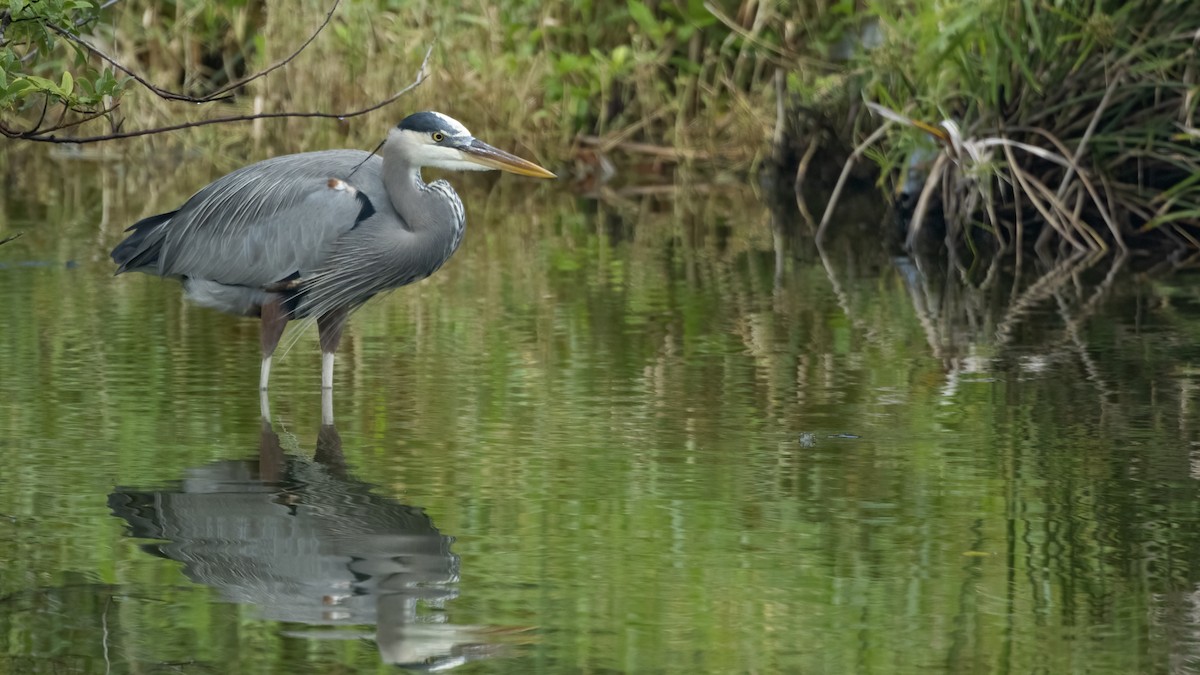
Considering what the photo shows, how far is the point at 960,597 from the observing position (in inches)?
188

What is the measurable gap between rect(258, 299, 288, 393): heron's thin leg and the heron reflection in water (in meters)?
0.94

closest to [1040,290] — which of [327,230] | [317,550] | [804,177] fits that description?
[327,230]

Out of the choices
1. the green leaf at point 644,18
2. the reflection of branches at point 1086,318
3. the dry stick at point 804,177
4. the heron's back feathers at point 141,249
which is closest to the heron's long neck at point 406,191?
the heron's back feathers at point 141,249

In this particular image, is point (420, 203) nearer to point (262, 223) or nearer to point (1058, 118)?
point (262, 223)

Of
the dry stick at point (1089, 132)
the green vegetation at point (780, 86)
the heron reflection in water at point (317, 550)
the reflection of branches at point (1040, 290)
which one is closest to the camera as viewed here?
the heron reflection in water at point (317, 550)

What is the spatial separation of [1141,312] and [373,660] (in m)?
5.99

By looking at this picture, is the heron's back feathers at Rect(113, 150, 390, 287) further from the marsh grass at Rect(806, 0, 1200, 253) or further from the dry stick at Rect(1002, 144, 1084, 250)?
the dry stick at Rect(1002, 144, 1084, 250)

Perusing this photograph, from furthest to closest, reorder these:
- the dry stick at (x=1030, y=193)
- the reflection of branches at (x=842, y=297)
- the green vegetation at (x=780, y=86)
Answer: the green vegetation at (x=780, y=86) < the dry stick at (x=1030, y=193) < the reflection of branches at (x=842, y=297)

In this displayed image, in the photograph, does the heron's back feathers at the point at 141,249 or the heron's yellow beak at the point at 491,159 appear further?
the heron's back feathers at the point at 141,249

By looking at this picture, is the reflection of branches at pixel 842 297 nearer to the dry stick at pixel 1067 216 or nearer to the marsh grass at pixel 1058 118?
the marsh grass at pixel 1058 118

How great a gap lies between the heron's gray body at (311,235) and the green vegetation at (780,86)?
4.19m

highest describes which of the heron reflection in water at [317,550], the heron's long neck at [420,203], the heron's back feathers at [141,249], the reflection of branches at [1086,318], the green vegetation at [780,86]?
the green vegetation at [780,86]

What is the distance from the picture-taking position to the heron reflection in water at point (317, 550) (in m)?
4.43

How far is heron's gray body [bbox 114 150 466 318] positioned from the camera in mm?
7031
